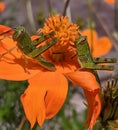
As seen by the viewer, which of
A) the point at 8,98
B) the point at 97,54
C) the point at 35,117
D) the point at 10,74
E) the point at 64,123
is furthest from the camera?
the point at 97,54

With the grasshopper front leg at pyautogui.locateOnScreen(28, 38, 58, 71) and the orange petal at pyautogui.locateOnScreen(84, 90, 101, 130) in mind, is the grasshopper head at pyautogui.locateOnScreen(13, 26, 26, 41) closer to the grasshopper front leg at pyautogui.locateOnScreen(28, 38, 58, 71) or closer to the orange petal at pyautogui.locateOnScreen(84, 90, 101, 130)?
the grasshopper front leg at pyautogui.locateOnScreen(28, 38, 58, 71)

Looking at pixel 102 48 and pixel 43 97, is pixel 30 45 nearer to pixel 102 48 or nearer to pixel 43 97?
pixel 43 97

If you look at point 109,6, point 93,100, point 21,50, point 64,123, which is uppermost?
point 21,50

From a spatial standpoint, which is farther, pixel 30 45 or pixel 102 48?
pixel 102 48

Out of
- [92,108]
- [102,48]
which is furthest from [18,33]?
[102,48]

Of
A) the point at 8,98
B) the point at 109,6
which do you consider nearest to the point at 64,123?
the point at 8,98

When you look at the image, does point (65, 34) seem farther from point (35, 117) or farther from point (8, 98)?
point (8, 98)
